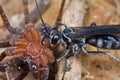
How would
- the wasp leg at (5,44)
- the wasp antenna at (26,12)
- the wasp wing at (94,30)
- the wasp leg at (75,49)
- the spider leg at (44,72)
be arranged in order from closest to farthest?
the spider leg at (44,72)
the wasp wing at (94,30)
the wasp leg at (75,49)
the wasp leg at (5,44)
the wasp antenna at (26,12)

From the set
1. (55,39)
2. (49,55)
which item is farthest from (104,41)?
(49,55)

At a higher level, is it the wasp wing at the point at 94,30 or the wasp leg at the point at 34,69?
the wasp wing at the point at 94,30

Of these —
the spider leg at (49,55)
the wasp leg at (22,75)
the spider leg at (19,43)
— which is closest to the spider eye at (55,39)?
the spider leg at (49,55)

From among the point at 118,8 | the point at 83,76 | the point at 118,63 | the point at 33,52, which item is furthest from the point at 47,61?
→ the point at 118,8

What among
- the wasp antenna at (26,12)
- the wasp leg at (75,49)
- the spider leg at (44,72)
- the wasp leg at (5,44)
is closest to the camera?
the spider leg at (44,72)

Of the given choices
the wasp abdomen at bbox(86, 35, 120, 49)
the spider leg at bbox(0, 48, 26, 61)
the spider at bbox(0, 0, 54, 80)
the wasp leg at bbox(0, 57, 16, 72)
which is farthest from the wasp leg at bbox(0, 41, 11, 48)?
the wasp abdomen at bbox(86, 35, 120, 49)

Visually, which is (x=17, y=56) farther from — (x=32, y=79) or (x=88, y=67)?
(x=88, y=67)

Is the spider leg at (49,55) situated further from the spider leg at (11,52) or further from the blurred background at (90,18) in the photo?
the blurred background at (90,18)

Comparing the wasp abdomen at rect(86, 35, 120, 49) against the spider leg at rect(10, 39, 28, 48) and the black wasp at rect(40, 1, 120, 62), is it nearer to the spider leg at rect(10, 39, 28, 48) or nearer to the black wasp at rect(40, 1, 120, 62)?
the black wasp at rect(40, 1, 120, 62)
